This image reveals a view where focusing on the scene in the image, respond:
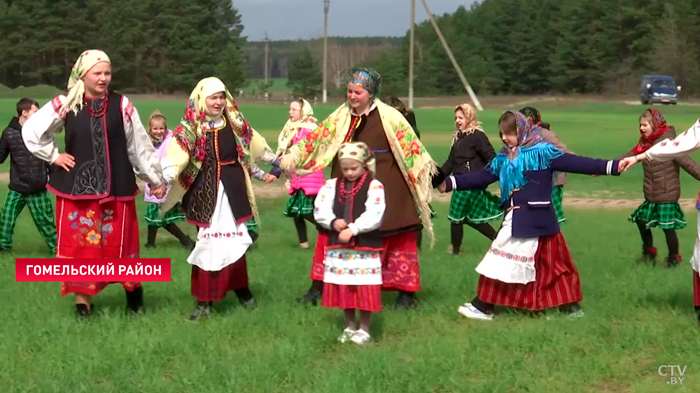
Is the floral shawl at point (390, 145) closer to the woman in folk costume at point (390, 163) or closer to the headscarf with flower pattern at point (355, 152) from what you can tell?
the woman in folk costume at point (390, 163)

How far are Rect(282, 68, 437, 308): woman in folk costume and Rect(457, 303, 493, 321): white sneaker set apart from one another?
0.43 metres

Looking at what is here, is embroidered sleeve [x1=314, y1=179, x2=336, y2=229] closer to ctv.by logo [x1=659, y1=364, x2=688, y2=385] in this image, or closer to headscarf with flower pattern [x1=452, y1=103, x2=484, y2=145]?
ctv.by logo [x1=659, y1=364, x2=688, y2=385]

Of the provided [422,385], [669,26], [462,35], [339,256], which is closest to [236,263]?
[339,256]

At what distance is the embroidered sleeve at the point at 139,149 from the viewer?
7.09 m

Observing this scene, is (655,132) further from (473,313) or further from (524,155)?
(473,313)

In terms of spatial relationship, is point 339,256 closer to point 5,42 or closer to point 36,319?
point 36,319

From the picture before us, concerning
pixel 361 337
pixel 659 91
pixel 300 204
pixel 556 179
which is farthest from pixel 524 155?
pixel 659 91

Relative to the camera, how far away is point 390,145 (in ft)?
24.5

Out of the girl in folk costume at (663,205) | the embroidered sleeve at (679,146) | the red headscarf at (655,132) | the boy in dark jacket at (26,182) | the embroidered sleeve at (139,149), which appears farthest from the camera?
the boy in dark jacket at (26,182)

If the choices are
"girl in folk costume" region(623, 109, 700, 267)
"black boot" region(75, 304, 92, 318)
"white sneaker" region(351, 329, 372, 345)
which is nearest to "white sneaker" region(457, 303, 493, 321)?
"white sneaker" region(351, 329, 372, 345)

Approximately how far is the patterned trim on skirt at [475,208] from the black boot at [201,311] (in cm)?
429

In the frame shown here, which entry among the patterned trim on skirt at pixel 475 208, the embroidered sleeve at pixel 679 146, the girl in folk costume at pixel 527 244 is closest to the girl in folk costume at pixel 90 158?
the girl in folk costume at pixel 527 244

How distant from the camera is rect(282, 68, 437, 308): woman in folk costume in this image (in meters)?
7.45

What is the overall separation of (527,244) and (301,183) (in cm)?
462
